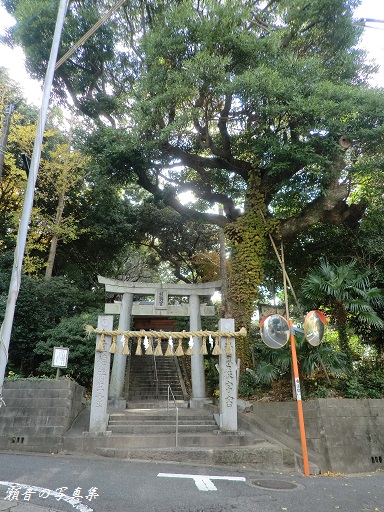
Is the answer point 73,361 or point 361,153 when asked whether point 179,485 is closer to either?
point 73,361

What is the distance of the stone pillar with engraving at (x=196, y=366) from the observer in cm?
1165

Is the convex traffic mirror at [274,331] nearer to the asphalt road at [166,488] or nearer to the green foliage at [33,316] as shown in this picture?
the asphalt road at [166,488]

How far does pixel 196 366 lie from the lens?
1215 cm

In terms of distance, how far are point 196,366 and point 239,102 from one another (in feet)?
28.1

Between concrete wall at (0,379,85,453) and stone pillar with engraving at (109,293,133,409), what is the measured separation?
3470 mm

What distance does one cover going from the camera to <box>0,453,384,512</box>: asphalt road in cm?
425

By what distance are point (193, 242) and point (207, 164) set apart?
710 centimetres

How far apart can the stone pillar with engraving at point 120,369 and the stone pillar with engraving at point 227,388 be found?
4.54 m

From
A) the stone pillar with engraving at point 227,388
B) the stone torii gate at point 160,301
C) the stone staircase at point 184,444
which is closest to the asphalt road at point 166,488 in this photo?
the stone staircase at point 184,444

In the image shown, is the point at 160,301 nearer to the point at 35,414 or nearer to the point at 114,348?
the point at 114,348

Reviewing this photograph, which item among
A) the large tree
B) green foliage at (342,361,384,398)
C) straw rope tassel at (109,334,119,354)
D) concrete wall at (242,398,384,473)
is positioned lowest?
concrete wall at (242,398,384,473)

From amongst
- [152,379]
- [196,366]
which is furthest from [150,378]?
[196,366]

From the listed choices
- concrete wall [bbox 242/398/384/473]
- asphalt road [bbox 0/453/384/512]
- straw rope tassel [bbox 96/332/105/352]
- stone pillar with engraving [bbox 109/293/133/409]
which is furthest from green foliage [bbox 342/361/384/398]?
stone pillar with engraving [bbox 109/293/133/409]

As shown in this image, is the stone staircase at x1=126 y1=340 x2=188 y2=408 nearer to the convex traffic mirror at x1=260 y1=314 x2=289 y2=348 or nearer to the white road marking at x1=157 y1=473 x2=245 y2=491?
the convex traffic mirror at x1=260 y1=314 x2=289 y2=348
